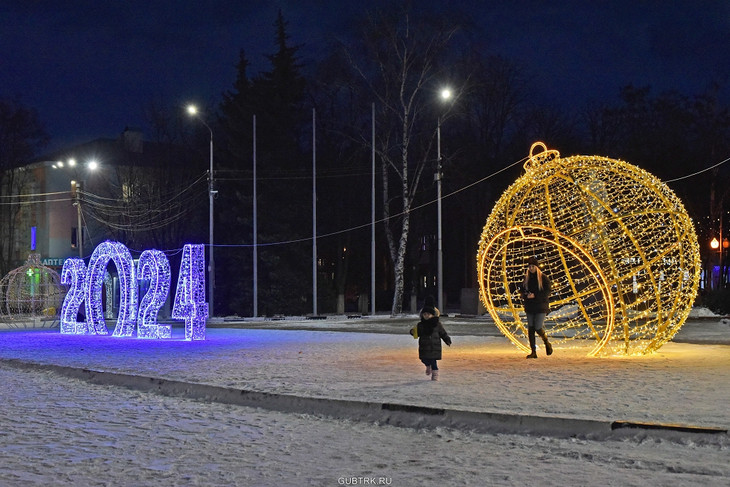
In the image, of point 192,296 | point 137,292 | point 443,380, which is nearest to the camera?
point 443,380

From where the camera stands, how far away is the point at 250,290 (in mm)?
52219

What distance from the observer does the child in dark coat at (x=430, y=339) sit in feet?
45.3

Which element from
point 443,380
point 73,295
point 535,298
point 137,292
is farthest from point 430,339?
point 73,295

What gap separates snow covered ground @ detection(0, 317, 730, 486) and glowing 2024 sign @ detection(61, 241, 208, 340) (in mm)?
7413

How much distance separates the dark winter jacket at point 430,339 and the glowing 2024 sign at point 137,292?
12.9 metres

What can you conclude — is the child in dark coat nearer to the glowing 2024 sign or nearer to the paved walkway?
the paved walkway

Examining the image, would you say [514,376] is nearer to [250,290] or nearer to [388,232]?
[388,232]

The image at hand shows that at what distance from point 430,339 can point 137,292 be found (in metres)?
16.9

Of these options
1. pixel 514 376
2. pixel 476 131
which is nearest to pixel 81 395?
pixel 514 376

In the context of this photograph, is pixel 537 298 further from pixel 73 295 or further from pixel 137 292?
pixel 73 295

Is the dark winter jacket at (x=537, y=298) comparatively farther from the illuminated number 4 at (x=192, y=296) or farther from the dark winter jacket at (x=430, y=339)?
the illuminated number 4 at (x=192, y=296)

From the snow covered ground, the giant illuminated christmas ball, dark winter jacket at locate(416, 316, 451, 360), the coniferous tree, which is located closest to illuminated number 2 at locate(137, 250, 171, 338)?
the snow covered ground

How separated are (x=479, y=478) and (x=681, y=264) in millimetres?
11286

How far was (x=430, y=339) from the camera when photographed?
1396 cm
